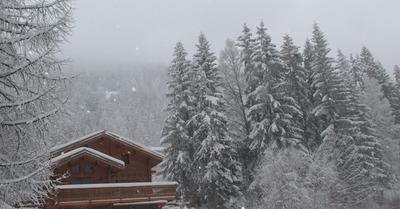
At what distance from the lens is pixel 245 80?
33.3m

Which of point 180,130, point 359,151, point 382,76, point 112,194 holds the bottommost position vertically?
point 112,194

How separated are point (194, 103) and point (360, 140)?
1551 cm

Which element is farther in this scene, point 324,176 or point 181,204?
point 181,204

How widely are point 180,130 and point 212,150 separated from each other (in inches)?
154

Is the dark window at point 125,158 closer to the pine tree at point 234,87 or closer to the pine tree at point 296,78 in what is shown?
the pine tree at point 234,87

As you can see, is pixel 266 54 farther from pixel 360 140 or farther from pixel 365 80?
pixel 365 80

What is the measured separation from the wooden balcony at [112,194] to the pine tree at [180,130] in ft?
16.6

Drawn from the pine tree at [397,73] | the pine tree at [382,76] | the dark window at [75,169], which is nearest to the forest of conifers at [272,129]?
the pine tree at [382,76]

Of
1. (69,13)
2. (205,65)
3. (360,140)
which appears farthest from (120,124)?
(69,13)

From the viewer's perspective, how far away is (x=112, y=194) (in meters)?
22.1

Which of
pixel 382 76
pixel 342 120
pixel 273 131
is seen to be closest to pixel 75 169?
pixel 273 131

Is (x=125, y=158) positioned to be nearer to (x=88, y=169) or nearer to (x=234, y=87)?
(x=88, y=169)

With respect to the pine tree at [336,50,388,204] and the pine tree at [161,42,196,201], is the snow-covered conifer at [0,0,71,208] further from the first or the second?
the pine tree at [336,50,388,204]

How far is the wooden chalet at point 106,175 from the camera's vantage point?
20.9 meters
